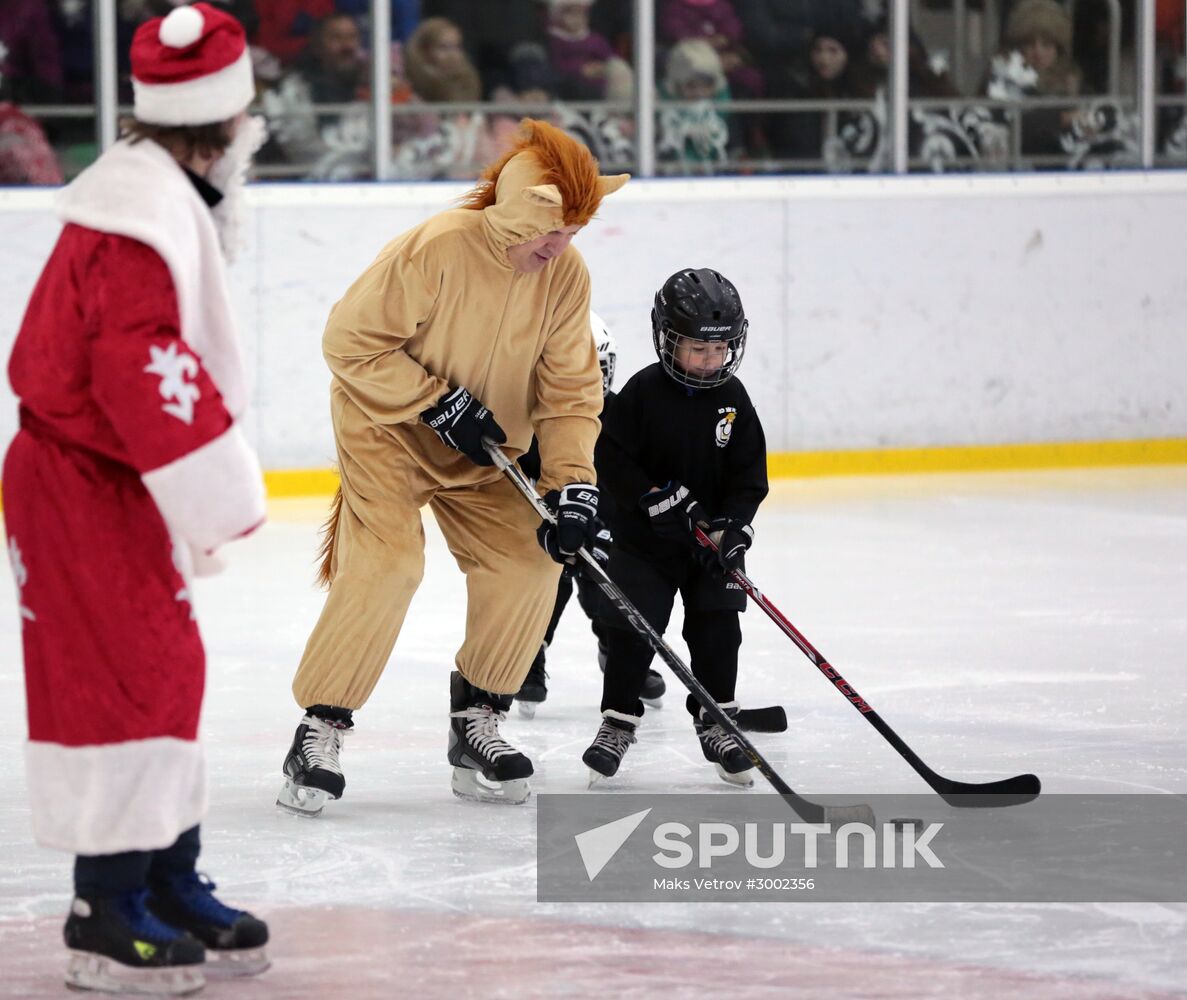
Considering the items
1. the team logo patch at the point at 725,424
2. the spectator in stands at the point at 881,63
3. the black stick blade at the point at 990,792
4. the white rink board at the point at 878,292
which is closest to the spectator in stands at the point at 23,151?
the white rink board at the point at 878,292

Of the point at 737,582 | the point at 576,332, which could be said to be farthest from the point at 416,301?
the point at 737,582

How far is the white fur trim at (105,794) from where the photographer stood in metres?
2.38

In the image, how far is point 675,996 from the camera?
248cm

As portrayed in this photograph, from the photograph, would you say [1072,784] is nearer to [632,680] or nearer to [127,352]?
[632,680]

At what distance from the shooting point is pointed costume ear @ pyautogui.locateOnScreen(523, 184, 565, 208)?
127 inches

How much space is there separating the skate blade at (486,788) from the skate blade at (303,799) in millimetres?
243

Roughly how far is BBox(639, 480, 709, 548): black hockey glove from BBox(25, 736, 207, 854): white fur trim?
51.5 inches

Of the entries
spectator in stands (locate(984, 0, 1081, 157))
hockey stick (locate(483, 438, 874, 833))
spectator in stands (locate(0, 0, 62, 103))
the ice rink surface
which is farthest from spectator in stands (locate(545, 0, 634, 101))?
hockey stick (locate(483, 438, 874, 833))

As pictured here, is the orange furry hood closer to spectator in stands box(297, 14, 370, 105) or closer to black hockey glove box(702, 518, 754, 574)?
black hockey glove box(702, 518, 754, 574)

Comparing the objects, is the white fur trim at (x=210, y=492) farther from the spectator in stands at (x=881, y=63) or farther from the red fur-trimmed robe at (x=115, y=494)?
the spectator in stands at (x=881, y=63)

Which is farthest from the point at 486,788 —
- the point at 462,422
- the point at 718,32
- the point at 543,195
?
the point at 718,32

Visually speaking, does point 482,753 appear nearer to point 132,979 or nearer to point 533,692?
point 533,692

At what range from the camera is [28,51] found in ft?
23.8

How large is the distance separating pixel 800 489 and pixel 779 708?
356 cm
